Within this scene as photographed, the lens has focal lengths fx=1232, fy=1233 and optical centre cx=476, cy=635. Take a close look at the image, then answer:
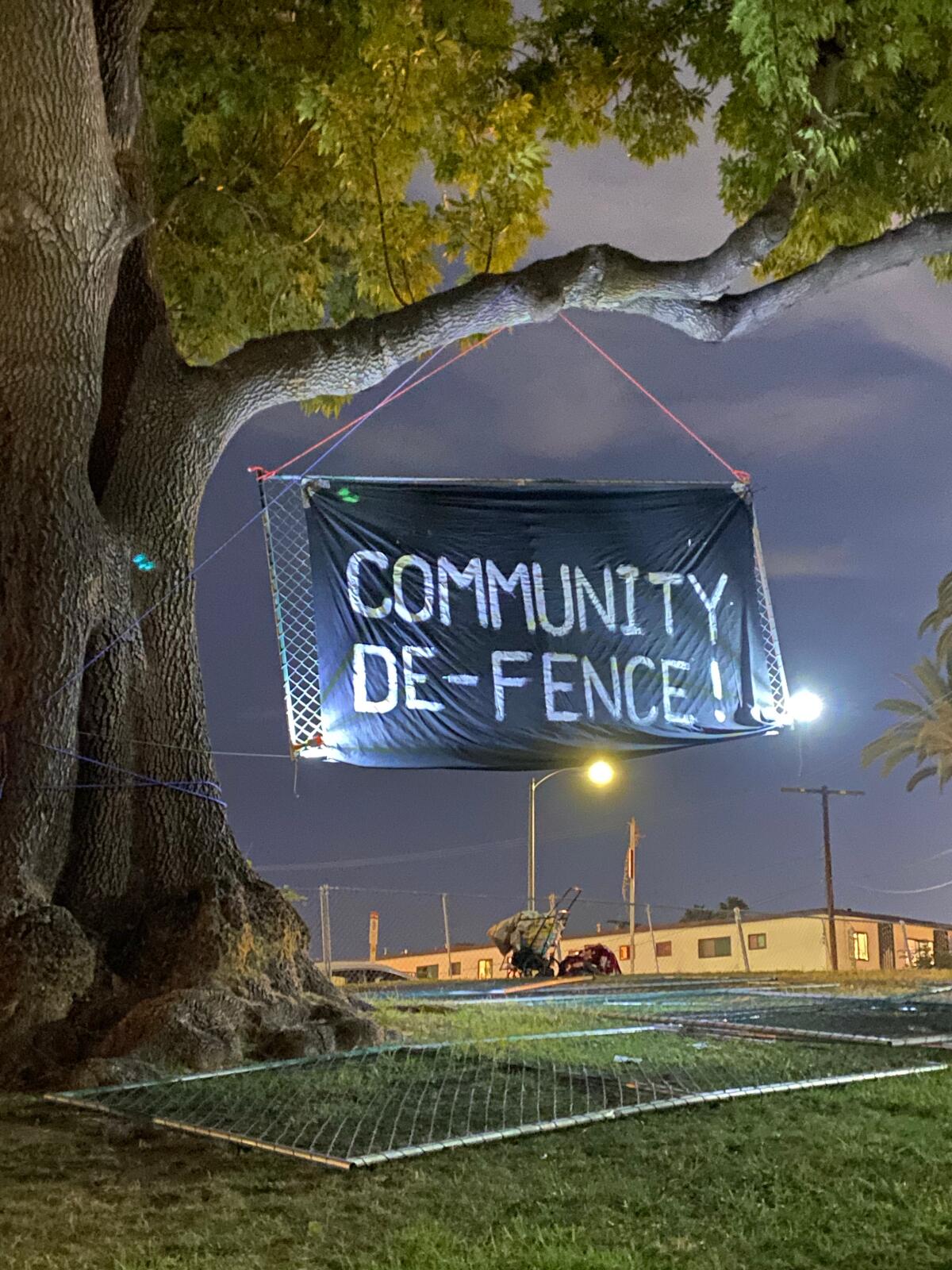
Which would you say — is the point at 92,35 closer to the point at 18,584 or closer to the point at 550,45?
the point at 18,584

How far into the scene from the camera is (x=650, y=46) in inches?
397

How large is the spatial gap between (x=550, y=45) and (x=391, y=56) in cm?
207

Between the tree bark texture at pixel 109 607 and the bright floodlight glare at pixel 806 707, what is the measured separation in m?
3.03

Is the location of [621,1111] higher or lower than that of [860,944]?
higher

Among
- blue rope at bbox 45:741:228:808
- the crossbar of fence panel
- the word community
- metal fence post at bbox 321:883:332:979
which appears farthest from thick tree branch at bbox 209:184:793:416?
metal fence post at bbox 321:883:332:979

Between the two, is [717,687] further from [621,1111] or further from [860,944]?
[860,944]

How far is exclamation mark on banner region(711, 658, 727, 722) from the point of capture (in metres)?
7.46

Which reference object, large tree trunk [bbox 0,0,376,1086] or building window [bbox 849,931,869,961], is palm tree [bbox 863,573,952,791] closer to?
building window [bbox 849,931,869,961]

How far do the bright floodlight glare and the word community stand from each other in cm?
88

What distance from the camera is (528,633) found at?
686 centimetres

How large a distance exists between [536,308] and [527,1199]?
5.90 m

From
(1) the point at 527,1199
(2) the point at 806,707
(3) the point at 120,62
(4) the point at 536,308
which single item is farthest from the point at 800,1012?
(3) the point at 120,62

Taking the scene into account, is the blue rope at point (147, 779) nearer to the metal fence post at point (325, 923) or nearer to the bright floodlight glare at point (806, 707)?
the bright floodlight glare at point (806, 707)

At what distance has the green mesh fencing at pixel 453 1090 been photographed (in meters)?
4.20
